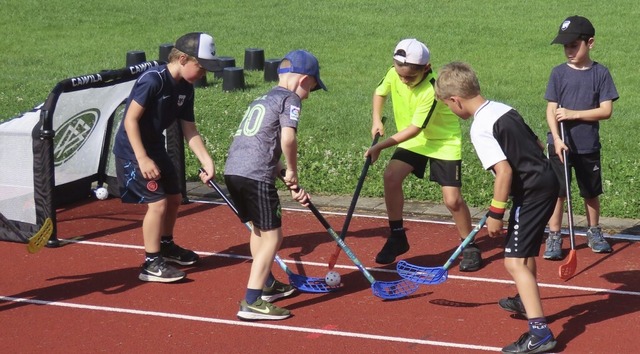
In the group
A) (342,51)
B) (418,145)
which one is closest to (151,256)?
(418,145)

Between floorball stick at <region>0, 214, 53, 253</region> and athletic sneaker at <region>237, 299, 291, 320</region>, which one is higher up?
floorball stick at <region>0, 214, 53, 253</region>

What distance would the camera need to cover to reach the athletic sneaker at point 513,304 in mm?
6902

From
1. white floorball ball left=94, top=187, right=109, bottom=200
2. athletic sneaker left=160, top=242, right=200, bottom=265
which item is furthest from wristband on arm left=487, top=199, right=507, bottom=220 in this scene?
white floorball ball left=94, top=187, right=109, bottom=200

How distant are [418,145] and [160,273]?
2.16 m

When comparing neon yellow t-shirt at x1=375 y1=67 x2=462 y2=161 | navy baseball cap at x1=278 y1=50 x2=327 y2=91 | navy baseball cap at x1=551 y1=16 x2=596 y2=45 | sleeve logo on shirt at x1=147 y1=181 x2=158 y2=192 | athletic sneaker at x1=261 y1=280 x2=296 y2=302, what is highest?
navy baseball cap at x1=551 y1=16 x2=596 y2=45

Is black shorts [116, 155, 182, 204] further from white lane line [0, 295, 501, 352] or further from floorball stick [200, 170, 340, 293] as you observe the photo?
white lane line [0, 295, 501, 352]

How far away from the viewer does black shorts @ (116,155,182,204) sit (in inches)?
306

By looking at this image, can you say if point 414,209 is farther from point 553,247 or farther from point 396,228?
point 553,247

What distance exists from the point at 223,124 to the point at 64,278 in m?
5.45

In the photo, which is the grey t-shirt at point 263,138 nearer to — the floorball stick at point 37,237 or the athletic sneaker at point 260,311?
the athletic sneaker at point 260,311

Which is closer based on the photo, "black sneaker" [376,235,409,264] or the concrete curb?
"black sneaker" [376,235,409,264]

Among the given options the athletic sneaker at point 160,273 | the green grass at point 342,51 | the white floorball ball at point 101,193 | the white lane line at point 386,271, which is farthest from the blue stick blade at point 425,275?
the white floorball ball at point 101,193

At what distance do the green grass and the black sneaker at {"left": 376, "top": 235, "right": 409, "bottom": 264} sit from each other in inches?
70.4

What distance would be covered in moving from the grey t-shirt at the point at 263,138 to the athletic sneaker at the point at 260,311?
80 cm
